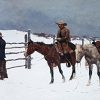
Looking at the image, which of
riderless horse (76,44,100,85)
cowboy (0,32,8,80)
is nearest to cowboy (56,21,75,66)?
riderless horse (76,44,100,85)

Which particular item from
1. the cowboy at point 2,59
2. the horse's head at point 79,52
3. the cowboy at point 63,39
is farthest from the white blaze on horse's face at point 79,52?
the cowboy at point 2,59

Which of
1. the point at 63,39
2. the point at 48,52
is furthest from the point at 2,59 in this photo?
the point at 63,39

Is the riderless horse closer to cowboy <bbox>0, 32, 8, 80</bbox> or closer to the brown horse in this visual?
the brown horse

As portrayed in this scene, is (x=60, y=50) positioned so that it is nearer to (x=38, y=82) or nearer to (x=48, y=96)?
(x=38, y=82)

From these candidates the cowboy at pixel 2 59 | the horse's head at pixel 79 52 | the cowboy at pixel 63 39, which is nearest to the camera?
the horse's head at pixel 79 52

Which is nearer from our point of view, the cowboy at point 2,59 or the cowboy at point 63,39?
the cowboy at point 63,39

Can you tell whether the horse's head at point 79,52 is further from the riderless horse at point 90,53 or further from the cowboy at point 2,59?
the cowboy at point 2,59

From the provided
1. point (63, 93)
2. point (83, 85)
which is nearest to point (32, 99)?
point (63, 93)

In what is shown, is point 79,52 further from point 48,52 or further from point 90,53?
point 48,52

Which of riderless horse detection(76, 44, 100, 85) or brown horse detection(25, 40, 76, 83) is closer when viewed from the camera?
riderless horse detection(76, 44, 100, 85)

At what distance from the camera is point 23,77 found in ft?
55.2

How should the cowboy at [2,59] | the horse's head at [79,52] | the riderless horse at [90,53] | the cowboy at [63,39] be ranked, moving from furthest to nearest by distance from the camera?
the cowboy at [2,59], the cowboy at [63,39], the riderless horse at [90,53], the horse's head at [79,52]

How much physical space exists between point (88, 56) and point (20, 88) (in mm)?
2458

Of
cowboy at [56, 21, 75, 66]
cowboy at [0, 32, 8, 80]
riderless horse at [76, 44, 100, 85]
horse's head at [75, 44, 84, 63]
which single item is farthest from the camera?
cowboy at [0, 32, 8, 80]
